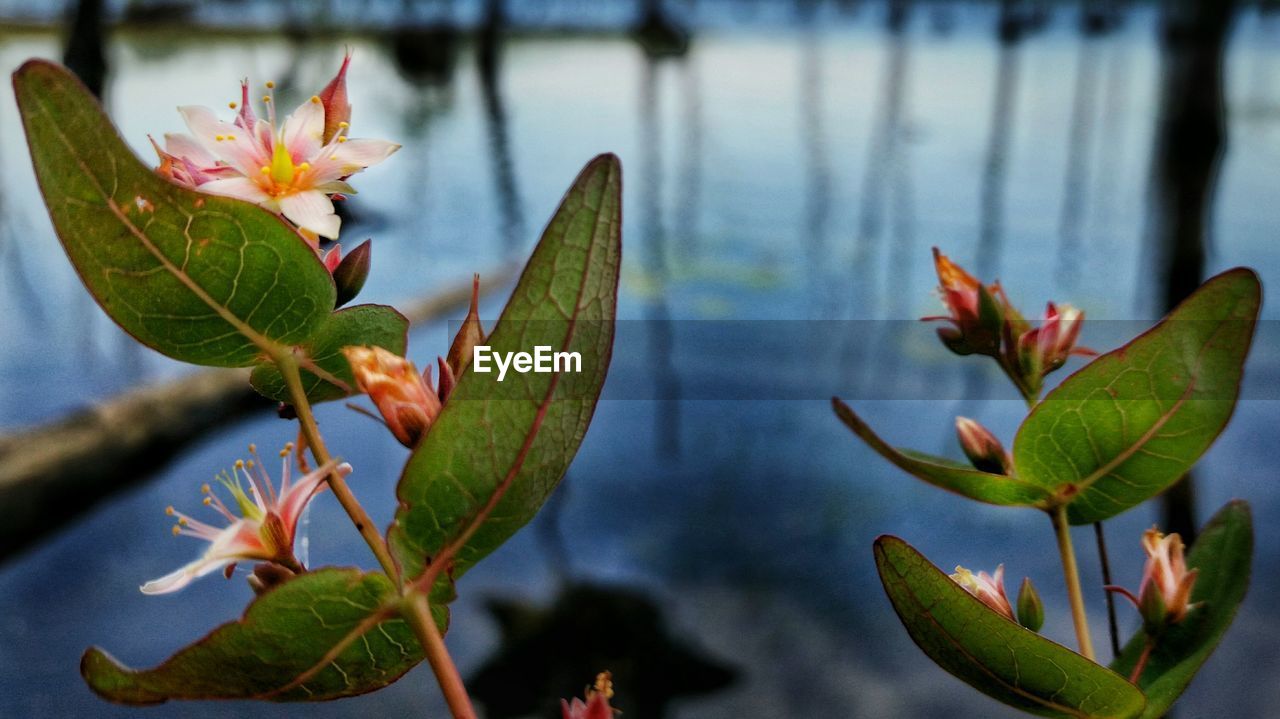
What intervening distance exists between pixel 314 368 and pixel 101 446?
1310 mm

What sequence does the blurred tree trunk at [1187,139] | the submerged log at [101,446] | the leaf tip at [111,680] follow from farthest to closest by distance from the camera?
the blurred tree trunk at [1187,139] → the submerged log at [101,446] → the leaf tip at [111,680]

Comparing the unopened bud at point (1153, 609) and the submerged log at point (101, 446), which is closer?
the unopened bud at point (1153, 609)

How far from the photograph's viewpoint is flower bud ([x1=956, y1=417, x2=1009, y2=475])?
0.56 feet

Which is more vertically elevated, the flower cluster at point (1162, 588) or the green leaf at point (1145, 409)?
the green leaf at point (1145, 409)

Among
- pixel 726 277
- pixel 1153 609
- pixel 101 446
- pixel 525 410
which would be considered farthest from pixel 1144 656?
pixel 726 277

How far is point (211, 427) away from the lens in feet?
4.90

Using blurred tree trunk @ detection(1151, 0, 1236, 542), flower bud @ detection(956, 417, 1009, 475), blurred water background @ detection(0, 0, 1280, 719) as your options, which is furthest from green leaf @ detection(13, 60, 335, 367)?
blurred tree trunk @ detection(1151, 0, 1236, 542)

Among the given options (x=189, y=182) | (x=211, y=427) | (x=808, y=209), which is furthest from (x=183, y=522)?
(x=808, y=209)

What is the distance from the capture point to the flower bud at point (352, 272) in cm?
15

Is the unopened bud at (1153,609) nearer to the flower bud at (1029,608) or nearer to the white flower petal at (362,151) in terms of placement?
the flower bud at (1029,608)

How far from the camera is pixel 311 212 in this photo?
141 millimetres

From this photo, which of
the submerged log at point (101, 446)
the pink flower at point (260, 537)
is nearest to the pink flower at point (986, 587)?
the pink flower at point (260, 537)

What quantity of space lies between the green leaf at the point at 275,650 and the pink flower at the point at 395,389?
0.02 m

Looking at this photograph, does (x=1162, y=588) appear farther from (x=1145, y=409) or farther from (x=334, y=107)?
(x=334, y=107)
